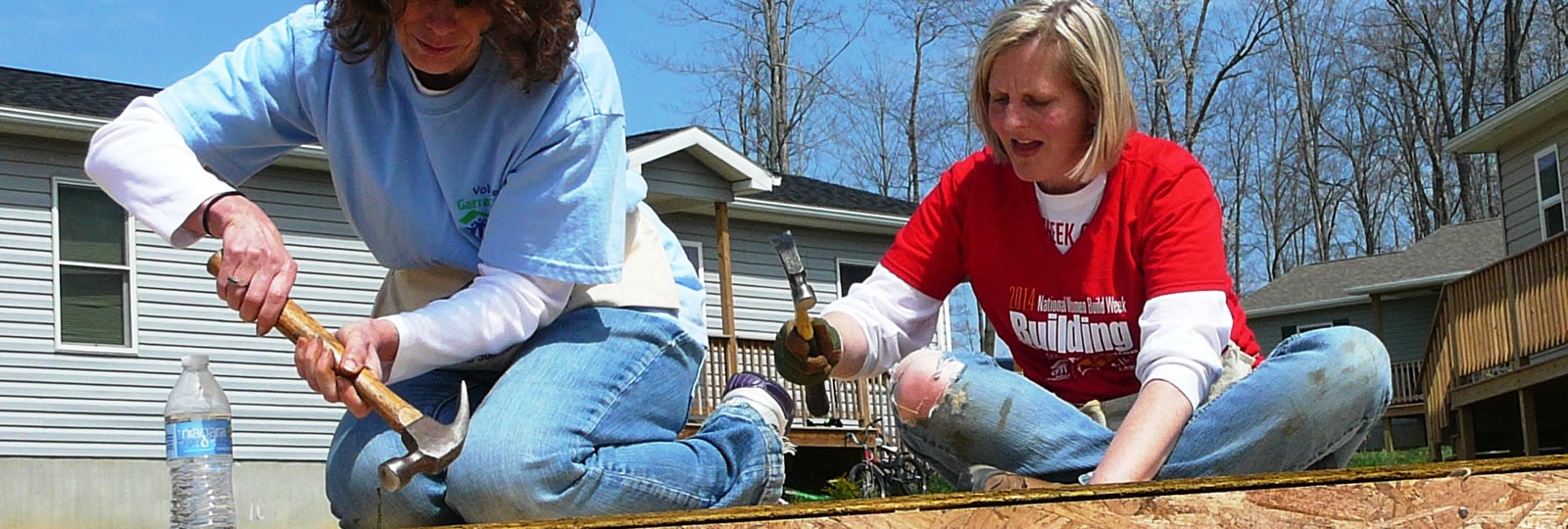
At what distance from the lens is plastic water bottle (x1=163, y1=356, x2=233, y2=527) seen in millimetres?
3041

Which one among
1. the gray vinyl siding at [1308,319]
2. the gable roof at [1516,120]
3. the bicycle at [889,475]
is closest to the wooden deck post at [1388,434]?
the gray vinyl siding at [1308,319]

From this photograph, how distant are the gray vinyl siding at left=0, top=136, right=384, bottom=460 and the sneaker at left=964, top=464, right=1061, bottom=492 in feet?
41.0

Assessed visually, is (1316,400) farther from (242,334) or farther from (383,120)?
(242,334)

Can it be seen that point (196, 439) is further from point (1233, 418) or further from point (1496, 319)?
point (1496, 319)

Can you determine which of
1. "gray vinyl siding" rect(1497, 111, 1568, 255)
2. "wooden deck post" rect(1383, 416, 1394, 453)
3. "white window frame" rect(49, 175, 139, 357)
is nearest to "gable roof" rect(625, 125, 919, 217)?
"white window frame" rect(49, 175, 139, 357)

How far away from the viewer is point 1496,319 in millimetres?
17016

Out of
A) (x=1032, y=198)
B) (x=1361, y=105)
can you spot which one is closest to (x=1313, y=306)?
(x=1361, y=105)

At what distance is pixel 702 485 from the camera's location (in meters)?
3.09

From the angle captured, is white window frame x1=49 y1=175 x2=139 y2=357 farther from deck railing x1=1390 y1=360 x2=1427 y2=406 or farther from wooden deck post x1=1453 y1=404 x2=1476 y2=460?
deck railing x1=1390 y1=360 x2=1427 y2=406

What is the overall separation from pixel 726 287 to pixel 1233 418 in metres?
14.7

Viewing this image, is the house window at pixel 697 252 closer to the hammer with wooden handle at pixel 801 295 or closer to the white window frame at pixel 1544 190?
the white window frame at pixel 1544 190

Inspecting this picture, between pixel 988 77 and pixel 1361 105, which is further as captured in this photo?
pixel 1361 105

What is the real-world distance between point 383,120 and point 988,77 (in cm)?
115

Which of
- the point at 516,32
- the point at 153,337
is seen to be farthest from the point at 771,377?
the point at 516,32
